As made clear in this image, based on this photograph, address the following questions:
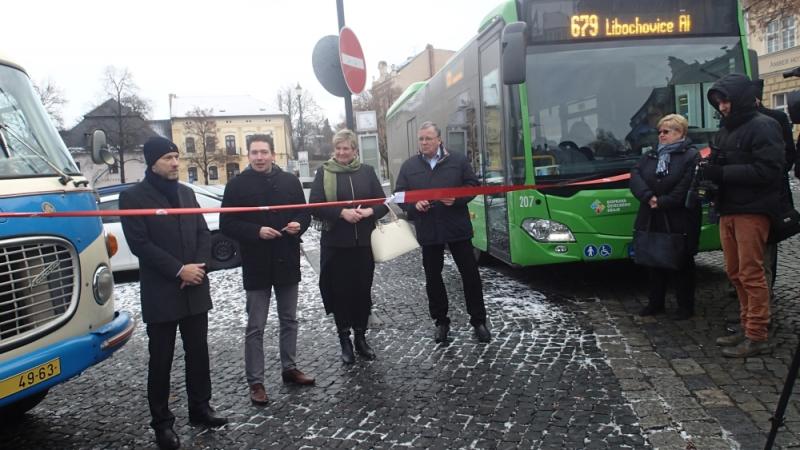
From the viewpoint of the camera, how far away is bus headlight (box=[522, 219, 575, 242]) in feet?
20.0

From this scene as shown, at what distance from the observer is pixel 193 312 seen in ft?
12.0

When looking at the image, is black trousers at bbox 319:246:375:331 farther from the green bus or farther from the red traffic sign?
the red traffic sign

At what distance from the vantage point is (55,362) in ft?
10.9

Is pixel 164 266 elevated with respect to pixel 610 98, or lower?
lower

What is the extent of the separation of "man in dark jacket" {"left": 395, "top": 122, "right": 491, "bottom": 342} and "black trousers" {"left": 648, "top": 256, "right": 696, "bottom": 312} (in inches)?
65.9

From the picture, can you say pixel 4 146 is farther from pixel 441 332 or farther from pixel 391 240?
pixel 441 332

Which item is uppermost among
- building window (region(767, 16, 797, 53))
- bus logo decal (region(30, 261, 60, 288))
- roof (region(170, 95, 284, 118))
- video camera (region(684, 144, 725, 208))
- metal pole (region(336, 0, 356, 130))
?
roof (region(170, 95, 284, 118))

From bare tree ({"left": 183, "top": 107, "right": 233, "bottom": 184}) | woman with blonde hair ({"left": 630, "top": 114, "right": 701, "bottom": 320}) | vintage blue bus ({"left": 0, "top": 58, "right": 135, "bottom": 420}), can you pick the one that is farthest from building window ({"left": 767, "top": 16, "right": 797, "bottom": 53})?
bare tree ({"left": 183, "top": 107, "right": 233, "bottom": 184})

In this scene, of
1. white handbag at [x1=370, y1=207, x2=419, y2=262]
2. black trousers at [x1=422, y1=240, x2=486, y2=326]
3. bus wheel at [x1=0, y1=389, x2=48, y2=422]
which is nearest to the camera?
bus wheel at [x1=0, y1=389, x2=48, y2=422]

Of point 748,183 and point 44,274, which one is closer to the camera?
point 44,274

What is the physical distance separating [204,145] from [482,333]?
219 feet

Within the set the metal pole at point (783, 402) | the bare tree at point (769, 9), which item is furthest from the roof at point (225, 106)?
the metal pole at point (783, 402)

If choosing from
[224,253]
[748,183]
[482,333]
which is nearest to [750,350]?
[748,183]

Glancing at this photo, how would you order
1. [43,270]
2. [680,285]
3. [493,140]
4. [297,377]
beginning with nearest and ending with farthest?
[43,270], [297,377], [680,285], [493,140]
